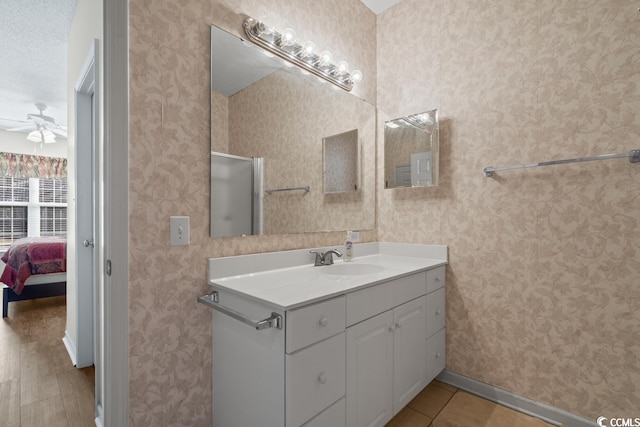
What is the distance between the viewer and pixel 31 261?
3.19 meters

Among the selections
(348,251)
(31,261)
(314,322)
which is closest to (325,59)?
(348,251)

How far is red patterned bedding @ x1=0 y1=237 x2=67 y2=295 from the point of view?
10.2 feet

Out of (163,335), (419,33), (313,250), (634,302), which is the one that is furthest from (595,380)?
(419,33)

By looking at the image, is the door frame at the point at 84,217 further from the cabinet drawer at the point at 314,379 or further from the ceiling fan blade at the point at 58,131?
the ceiling fan blade at the point at 58,131

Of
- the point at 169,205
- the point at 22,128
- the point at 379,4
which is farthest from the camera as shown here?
the point at 22,128

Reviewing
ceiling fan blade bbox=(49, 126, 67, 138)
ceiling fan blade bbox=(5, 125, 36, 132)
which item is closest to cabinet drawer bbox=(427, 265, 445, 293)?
ceiling fan blade bbox=(49, 126, 67, 138)

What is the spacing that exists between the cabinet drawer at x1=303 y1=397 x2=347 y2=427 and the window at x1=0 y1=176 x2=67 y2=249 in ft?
20.7

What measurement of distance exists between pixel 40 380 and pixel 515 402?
289 cm

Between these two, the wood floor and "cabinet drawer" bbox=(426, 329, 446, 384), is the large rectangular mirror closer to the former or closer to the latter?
"cabinet drawer" bbox=(426, 329, 446, 384)

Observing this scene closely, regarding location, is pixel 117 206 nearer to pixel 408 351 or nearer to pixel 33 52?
pixel 408 351

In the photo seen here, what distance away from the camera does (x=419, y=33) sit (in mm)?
2078

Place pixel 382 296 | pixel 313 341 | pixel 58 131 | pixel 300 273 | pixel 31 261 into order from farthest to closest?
pixel 58 131, pixel 31 261, pixel 300 273, pixel 382 296, pixel 313 341

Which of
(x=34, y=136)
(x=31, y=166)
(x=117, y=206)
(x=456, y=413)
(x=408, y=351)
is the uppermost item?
(x=34, y=136)

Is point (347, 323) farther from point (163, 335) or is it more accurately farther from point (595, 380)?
point (595, 380)
